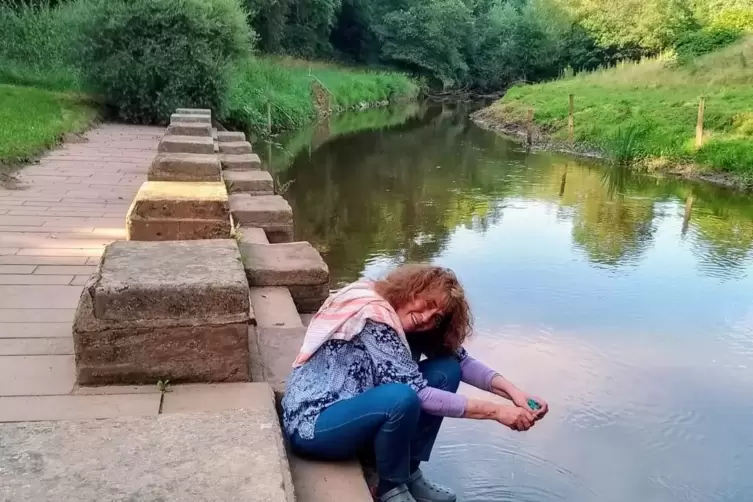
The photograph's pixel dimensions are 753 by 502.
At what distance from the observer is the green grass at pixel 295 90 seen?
18344 millimetres

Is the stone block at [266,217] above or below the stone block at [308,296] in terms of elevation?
above

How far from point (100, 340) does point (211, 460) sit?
87cm

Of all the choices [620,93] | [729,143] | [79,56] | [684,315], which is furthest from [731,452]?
[620,93]

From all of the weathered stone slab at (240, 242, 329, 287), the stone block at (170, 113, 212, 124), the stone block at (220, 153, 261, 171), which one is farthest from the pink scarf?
the stone block at (170, 113, 212, 124)

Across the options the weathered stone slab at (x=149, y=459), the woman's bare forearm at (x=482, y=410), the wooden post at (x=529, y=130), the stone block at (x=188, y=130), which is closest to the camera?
the weathered stone slab at (x=149, y=459)

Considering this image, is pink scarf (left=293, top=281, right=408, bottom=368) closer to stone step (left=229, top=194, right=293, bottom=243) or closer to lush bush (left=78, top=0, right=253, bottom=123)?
stone step (left=229, top=194, right=293, bottom=243)

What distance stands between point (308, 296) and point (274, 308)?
48 cm

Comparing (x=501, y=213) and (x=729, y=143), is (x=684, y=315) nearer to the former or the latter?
(x=501, y=213)

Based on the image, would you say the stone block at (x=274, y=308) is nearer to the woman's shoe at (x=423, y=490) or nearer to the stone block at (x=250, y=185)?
the woman's shoe at (x=423, y=490)

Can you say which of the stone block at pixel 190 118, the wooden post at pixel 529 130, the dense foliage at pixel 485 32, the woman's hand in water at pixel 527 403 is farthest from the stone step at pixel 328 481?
the dense foliage at pixel 485 32

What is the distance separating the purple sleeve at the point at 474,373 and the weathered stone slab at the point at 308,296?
177 centimetres

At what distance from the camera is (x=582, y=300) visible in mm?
7414

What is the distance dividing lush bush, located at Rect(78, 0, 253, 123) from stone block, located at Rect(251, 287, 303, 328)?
1116 cm

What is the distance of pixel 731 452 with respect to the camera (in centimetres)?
473
